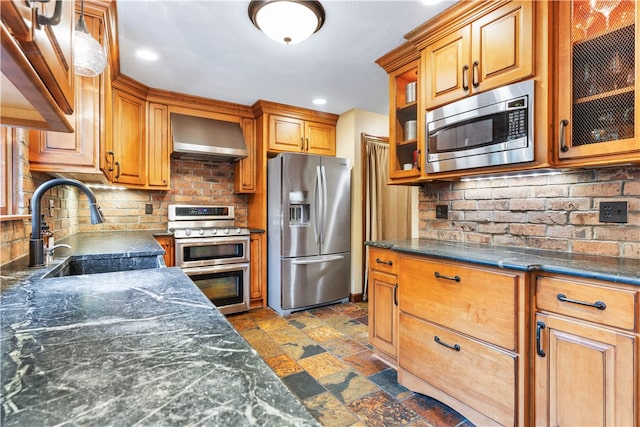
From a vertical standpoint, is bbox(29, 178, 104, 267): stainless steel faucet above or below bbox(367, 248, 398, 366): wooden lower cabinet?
above

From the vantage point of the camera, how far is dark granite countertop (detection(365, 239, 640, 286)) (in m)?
1.18

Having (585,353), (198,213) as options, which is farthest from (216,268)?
(585,353)

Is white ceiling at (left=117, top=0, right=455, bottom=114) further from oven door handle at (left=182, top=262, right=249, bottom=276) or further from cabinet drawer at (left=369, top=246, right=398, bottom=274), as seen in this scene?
oven door handle at (left=182, top=262, right=249, bottom=276)

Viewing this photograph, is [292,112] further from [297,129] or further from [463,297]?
[463,297]

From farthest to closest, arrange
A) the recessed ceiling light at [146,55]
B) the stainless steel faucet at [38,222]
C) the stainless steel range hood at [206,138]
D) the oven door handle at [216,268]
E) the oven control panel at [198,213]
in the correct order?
the oven control panel at [198,213] < the stainless steel range hood at [206,138] < the oven door handle at [216,268] < the recessed ceiling light at [146,55] < the stainless steel faucet at [38,222]

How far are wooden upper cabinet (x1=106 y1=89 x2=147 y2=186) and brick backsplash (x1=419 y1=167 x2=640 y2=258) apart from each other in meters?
2.82

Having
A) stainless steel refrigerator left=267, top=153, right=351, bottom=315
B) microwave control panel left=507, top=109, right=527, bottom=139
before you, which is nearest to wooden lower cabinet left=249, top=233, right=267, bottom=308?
stainless steel refrigerator left=267, top=153, right=351, bottom=315

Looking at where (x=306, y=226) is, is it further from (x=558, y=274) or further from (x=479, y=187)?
(x=558, y=274)

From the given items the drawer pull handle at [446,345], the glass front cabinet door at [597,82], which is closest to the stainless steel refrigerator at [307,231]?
the drawer pull handle at [446,345]

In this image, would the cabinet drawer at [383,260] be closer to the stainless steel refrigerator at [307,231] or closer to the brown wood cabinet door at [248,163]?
the stainless steel refrigerator at [307,231]

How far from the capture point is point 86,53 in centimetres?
→ 128

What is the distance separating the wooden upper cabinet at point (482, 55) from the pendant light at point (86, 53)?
185cm

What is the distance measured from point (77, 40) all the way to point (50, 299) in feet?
3.25

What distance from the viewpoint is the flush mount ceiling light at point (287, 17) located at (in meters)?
1.74
